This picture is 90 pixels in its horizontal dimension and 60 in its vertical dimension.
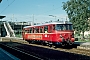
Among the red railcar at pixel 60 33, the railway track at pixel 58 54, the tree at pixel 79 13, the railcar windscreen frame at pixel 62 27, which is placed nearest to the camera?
the railway track at pixel 58 54

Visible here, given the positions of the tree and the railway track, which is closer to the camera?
the railway track

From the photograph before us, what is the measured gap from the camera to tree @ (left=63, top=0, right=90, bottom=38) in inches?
2545

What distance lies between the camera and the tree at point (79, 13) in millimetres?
64637

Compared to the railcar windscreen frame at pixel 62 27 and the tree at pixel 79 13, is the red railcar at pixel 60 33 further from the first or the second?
the tree at pixel 79 13

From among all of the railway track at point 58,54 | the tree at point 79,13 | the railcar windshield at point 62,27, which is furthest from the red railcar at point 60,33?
the tree at point 79,13

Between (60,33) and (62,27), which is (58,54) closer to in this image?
(60,33)

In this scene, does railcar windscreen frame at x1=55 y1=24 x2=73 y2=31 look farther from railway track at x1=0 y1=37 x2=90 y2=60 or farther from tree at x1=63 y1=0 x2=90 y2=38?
tree at x1=63 y1=0 x2=90 y2=38

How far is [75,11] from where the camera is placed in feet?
226

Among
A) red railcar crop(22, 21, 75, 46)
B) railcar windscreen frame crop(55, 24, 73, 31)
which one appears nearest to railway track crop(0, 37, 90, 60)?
red railcar crop(22, 21, 75, 46)

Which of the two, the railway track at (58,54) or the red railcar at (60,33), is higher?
the red railcar at (60,33)

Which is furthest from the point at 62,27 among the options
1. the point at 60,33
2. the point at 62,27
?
the point at 60,33

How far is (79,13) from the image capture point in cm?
6750

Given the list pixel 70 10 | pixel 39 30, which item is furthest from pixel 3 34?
pixel 39 30

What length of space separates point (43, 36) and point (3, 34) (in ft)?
284
